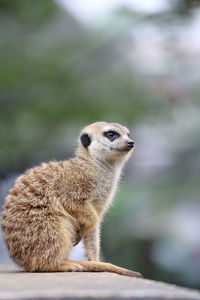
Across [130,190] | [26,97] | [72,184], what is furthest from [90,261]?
[26,97]

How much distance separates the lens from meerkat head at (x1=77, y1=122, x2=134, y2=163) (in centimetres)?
431

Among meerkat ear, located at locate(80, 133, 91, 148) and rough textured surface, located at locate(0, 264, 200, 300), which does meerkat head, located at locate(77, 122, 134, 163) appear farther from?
rough textured surface, located at locate(0, 264, 200, 300)

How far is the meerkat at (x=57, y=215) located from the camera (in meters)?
3.83

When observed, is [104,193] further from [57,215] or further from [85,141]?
[85,141]

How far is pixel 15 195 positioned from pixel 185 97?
4864 millimetres

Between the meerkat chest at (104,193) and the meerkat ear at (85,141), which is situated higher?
the meerkat ear at (85,141)

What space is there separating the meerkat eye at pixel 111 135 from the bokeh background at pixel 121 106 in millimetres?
2684

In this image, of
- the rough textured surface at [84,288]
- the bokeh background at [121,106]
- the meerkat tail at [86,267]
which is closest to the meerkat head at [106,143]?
the meerkat tail at [86,267]

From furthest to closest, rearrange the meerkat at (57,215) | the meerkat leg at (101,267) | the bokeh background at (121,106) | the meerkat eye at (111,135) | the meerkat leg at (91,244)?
the bokeh background at (121,106), the meerkat eye at (111,135), the meerkat leg at (91,244), the meerkat at (57,215), the meerkat leg at (101,267)

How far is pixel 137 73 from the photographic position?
30.8ft

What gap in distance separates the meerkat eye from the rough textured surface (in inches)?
34.3

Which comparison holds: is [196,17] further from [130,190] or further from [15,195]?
[15,195]

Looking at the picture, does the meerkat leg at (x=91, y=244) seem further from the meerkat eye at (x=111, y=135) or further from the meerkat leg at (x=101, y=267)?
the meerkat eye at (x=111, y=135)

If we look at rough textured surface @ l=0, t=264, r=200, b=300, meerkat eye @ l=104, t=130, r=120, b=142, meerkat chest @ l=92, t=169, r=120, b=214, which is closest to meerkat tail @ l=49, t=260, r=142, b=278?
rough textured surface @ l=0, t=264, r=200, b=300
